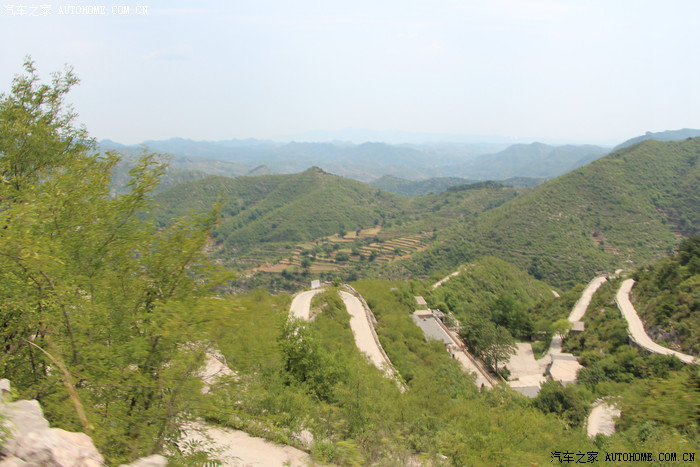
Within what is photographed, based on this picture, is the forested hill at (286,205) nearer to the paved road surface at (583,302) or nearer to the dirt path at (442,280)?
the dirt path at (442,280)

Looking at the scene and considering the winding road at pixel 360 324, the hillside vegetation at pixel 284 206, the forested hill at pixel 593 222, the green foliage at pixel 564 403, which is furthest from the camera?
the hillside vegetation at pixel 284 206

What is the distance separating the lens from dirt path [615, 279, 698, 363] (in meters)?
24.1

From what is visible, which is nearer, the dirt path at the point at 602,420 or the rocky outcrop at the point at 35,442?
the rocky outcrop at the point at 35,442

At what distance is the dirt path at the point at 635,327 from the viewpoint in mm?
24080

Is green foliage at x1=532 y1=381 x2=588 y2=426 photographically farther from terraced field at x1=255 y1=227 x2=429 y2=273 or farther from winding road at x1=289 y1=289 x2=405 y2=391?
terraced field at x1=255 y1=227 x2=429 y2=273

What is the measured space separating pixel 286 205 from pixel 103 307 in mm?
131115

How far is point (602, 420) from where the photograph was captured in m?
18.2

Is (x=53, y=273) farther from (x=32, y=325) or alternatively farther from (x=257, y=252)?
(x=257, y=252)

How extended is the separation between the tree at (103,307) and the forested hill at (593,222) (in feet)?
227

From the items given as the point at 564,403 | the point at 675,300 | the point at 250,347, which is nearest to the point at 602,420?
the point at 564,403

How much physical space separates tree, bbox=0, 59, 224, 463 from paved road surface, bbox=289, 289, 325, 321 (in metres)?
18.4

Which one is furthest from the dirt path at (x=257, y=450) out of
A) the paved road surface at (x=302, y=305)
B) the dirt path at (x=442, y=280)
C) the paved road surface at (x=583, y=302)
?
the dirt path at (x=442, y=280)

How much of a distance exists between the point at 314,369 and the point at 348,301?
1635cm

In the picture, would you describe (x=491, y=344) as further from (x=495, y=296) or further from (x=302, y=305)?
(x=495, y=296)
